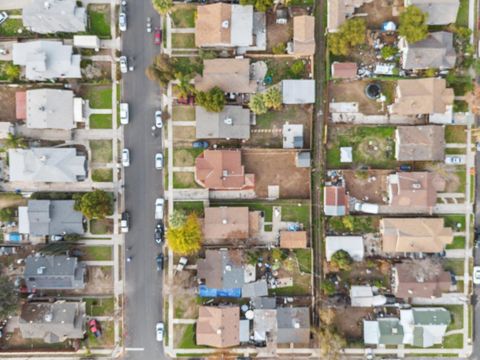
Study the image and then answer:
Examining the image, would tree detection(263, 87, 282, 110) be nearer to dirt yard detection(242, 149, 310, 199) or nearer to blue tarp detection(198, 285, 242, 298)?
dirt yard detection(242, 149, 310, 199)

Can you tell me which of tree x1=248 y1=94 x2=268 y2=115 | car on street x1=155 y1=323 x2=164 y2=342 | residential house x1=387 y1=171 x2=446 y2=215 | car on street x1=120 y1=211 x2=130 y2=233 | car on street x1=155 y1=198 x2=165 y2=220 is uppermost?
tree x1=248 y1=94 x2=268 y2=115

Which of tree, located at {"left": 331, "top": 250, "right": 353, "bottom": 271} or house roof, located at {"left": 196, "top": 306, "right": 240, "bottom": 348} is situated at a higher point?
tree, located at {"left": 331, "top": 250, "right": 353, "bottom": 271}

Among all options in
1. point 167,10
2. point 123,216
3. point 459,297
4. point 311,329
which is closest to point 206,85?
point 167,10

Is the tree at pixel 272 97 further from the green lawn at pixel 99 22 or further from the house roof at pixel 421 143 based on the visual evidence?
the green lawn at pixel 99 22

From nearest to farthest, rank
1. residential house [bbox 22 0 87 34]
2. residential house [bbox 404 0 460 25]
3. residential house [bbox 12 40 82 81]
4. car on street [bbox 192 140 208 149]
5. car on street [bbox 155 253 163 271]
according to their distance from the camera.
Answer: residential house [bbox 404 0 460 25]
residential house [bbox 22 0 87 34]
residential house [bbox 12 40 82 81]
car on street [bbox 192 140 208 149]
car on street [bbox 155 253 163 271]

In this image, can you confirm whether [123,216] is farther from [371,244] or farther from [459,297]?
[459,297]

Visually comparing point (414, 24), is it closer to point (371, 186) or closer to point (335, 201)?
point (371, 186)

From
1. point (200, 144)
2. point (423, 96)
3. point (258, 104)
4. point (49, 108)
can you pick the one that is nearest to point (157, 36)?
point (200, 144)

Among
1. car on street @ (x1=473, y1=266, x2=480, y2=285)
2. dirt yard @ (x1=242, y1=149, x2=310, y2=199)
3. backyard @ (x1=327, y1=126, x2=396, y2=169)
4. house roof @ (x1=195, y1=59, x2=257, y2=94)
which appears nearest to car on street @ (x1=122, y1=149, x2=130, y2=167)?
house roof @ (x1=195, y1=59, x2=257, y2=94)
